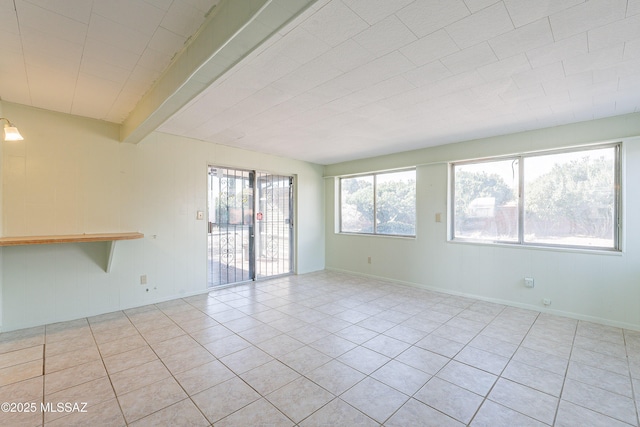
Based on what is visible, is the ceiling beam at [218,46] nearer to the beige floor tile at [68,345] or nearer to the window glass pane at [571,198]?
the beige floor tile at [68,345]

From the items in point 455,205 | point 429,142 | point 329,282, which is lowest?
point 329,282

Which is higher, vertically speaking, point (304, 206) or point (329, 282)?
point (304, 206)

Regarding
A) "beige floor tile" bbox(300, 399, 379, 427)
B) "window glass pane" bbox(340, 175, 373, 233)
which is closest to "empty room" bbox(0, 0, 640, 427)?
"beige floor tile" bbox(300, 399, 379, 427)

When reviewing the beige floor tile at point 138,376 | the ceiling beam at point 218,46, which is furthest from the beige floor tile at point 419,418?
the ceiling beam at point 218,46

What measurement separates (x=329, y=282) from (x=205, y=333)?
2703 mm

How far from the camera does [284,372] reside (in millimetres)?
2316

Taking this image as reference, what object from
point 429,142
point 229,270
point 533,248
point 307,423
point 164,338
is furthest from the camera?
point 229,270

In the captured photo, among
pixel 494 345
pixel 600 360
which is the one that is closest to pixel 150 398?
pixel 494 345

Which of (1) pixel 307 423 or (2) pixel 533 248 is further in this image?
(2) pixel 533 248

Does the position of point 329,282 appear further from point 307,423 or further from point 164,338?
point 307,423

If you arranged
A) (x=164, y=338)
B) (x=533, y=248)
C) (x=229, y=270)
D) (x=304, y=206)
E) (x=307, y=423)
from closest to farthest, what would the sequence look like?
1. (x=307, y=423)
2. (x=164, y=338)
3. (x=533, y=248)
4. (x=229, y=270)
5. (x=304, y=206)

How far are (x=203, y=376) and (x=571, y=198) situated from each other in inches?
186

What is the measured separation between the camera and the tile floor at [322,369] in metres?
1.84

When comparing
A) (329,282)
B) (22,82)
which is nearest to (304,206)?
(329,282)
